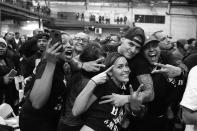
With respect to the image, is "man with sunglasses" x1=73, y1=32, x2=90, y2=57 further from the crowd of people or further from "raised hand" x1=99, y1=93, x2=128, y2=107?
"raised hand" x1=99, y1=93, x2=128, y2=107

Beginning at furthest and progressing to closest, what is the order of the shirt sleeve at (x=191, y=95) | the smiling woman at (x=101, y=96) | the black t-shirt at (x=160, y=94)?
the black t-shirt at (x=160, y=94) < the smiling woman at (x=101, y=96) < the shirt sleeve at (x=191, y=95)

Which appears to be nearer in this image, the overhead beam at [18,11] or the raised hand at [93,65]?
the raised hand at [93,65]

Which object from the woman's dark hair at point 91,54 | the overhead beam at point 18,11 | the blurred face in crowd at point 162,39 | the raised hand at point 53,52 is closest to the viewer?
the raised hand at point 53,52

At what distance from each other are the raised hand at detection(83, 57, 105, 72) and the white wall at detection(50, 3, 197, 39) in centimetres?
2963

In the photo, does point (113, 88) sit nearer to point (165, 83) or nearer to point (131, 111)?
point (131, 111)

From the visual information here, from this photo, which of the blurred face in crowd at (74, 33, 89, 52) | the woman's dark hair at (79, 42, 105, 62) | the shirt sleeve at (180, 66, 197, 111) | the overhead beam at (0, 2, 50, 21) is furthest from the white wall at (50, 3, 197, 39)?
the shirt sleeve at (180, 66, 197, 111)

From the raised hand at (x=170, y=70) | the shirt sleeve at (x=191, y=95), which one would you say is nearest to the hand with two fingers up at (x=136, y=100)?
the raised hand at (x=170, y=70)

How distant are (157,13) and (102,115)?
33.9 metres

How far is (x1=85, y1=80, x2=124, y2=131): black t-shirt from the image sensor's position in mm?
2504

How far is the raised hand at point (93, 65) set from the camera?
263 centimetres

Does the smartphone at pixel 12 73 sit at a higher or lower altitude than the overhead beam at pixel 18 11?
lower

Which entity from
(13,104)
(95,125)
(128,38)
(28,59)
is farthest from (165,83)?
(13,104)

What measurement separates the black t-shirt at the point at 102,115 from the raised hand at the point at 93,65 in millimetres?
170

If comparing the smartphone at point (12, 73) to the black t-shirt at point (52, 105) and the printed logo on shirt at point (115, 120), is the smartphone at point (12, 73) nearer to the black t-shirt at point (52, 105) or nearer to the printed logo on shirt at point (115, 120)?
the black t-shirt at point (52, 105)
